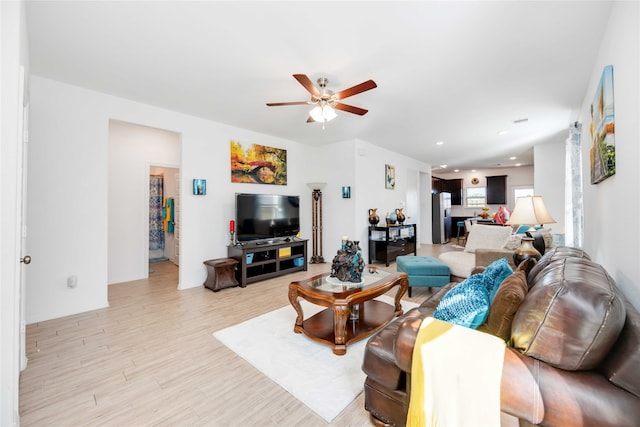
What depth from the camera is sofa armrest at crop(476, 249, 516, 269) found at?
322cm

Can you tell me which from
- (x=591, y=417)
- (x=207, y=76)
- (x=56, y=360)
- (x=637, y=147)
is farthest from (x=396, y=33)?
(x=56, y=360)

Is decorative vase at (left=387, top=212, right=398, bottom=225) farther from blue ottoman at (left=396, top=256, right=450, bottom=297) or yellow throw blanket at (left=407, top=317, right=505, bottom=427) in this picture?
yellow throw blanket at (left=407, top=317, right=505, bottom=427)

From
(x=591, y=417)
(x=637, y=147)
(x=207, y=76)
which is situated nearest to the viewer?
(x=591, y=417)

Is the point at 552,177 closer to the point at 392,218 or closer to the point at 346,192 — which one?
the point at 392,218

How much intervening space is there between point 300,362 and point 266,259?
255 cm

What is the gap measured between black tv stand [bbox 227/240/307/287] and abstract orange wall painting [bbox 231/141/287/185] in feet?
4.02

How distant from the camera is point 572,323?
35.2 inches

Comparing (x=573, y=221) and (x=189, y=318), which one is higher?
(x=573, y=221)

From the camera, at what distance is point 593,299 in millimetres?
884

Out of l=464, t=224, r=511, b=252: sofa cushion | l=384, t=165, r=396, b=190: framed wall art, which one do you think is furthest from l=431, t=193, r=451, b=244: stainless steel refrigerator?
l=464, t=224, r=511, b=252: sofa cushion

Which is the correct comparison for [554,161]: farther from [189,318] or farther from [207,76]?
[189,318]

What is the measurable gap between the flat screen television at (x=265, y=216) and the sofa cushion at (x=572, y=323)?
3.79 metres

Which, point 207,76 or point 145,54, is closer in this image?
point 145,54

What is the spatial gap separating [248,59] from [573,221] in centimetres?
456
